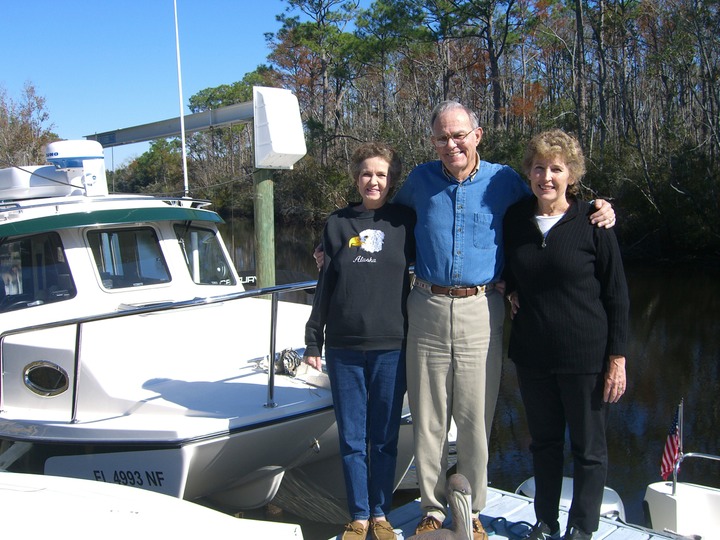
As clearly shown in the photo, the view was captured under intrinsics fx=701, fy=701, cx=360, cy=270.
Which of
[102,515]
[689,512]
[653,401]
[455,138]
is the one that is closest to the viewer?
[102,515]

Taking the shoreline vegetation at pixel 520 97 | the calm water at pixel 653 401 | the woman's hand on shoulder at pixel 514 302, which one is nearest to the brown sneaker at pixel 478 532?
the woman's hand on shoulder at pixel 514 302

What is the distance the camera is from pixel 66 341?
16.2 feet

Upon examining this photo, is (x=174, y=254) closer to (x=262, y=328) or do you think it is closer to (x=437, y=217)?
(x=262, y=328)

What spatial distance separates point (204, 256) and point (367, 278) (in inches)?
148

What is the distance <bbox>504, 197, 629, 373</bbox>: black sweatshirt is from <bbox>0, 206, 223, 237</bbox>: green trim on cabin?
12.8 feet

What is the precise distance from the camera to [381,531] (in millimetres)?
3553

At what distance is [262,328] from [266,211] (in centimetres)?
352

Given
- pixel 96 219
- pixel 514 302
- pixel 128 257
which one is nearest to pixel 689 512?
pixel 514 302

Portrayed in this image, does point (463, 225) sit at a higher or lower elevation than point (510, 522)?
higher

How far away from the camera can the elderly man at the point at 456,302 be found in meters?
3.36

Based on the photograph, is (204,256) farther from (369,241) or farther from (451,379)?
(451,379)

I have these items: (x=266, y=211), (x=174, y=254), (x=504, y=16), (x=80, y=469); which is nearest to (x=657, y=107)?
(x=504, y=16)

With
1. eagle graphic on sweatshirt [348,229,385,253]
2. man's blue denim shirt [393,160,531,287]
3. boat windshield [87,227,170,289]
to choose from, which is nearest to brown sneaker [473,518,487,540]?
man's blue denim shirt [393,160,531,287]

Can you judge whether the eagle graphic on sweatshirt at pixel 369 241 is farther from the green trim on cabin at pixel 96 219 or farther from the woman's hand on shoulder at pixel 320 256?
the green trim on cabin at pixel 96 219
